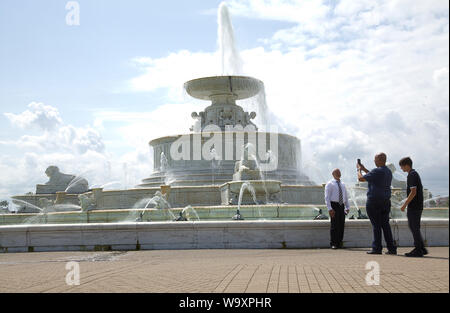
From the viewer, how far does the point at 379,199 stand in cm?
780

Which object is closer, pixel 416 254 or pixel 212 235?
pixel 416 254

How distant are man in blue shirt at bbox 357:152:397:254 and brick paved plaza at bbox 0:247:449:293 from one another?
12.7 inches

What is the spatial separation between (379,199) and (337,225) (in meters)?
1.40

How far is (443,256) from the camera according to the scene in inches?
300

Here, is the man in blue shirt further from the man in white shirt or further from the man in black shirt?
the man in white shirt

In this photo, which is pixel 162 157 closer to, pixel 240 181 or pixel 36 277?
pixel 240 181

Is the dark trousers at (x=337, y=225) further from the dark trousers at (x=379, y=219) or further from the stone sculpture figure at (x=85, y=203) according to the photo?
the stone sculpture figure at (x=85, y=203)

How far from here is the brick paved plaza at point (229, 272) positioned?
16.8 feet

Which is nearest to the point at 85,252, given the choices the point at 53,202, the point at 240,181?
the point at 240,181

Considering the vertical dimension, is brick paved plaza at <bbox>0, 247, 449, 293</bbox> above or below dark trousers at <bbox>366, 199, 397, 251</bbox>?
below

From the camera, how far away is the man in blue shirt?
7758 mm

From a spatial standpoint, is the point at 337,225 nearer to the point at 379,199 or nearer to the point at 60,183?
the point at 379,199

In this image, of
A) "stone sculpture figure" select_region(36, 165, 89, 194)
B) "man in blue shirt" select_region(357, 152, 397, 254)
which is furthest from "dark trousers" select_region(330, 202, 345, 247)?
"stone sculpture figure" select_region(36, 165, 89, 194)

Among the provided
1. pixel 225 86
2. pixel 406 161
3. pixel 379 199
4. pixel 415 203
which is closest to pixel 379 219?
pixel 379 199
